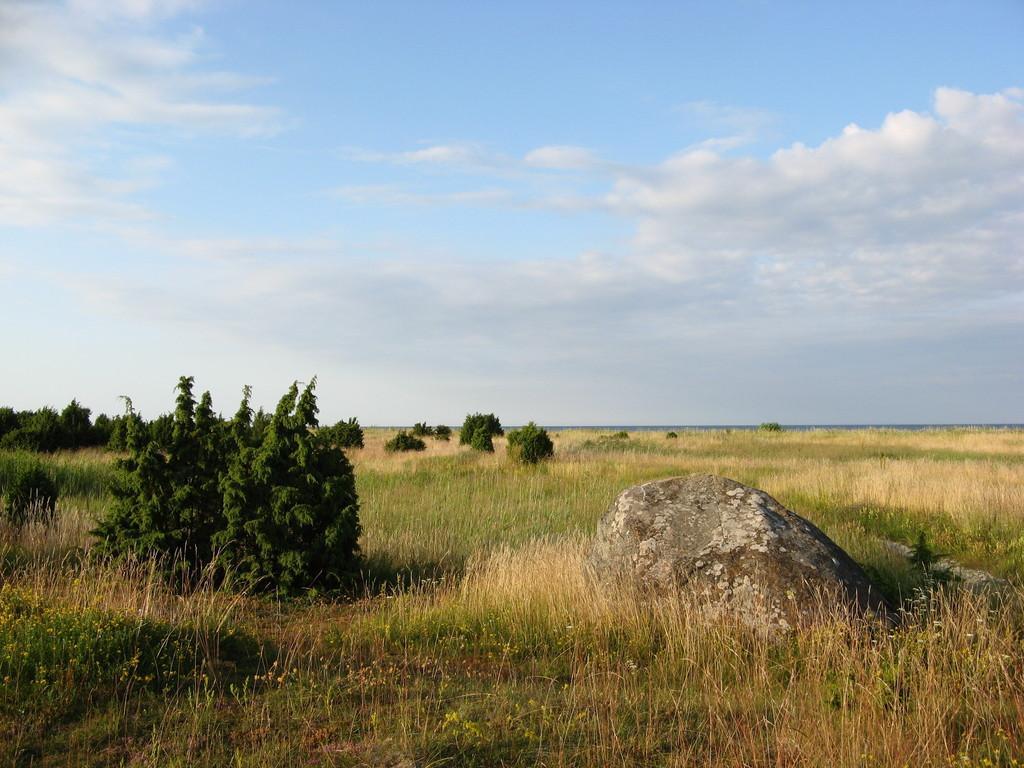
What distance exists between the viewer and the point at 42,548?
9.08 m

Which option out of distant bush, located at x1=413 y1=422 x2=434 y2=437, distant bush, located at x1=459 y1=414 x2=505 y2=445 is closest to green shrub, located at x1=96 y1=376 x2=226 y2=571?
distant bush, located at x1=459 y1=414 x2=505 y2=445

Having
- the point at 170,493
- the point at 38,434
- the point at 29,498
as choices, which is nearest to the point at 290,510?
the point at 170,493

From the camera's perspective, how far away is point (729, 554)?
22.7ft

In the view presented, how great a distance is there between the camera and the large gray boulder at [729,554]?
6520 mm

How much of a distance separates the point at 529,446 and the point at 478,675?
17121 mm

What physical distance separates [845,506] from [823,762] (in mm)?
11756

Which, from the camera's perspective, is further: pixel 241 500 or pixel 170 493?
pixel 170 493

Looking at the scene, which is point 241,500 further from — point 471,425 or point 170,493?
point 471,425

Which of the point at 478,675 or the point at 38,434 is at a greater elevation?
the point at 38,434

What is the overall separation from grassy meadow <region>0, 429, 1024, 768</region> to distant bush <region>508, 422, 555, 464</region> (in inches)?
498

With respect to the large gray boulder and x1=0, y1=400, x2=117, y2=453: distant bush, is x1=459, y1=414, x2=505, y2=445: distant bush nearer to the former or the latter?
x1=0, y1=400, x2=117, y2=453: distant bush

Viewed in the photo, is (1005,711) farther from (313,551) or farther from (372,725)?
(313,551)

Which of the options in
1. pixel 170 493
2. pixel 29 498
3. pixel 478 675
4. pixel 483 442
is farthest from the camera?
pixel 483 442

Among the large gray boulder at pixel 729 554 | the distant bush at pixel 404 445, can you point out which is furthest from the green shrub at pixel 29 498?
the distant bush at pixel 404 445
